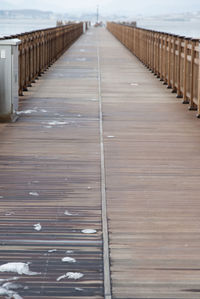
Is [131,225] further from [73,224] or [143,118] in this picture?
[143,118]

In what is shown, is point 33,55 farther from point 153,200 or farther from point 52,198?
point 153,200

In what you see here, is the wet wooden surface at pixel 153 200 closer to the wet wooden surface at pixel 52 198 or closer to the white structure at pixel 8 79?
the wet wooden surface at pixel 52 198

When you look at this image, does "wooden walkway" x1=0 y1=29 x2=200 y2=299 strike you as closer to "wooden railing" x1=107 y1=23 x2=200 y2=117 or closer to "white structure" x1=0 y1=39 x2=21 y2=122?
"white structure" x1=0 y1=39 x2=21 y2=122

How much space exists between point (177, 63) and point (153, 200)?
22.4 feet

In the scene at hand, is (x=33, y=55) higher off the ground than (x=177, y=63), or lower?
higher

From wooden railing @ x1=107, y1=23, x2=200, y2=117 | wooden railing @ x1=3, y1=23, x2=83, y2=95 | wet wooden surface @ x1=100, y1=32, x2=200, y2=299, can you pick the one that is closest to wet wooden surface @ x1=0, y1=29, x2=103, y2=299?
wet wooden surface @ x1=100, y1=32, x2=200, y2=299

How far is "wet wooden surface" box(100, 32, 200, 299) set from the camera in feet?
10.4

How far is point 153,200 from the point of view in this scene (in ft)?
15.0

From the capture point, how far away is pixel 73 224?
400 cm

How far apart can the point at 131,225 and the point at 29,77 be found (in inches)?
336

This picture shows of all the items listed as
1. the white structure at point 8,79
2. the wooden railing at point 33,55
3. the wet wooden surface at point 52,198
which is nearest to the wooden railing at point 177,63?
the wet wooden surface at point 52,198

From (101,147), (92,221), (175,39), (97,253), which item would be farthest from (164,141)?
(175,39)

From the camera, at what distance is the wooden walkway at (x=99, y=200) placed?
318 centimetres

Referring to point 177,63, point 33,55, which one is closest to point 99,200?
point 177,63
